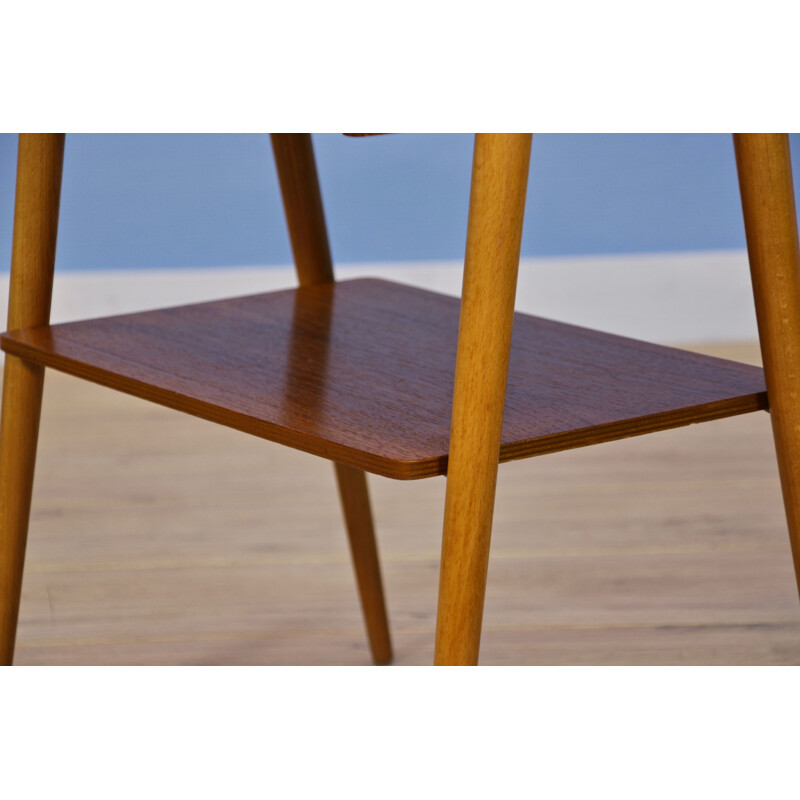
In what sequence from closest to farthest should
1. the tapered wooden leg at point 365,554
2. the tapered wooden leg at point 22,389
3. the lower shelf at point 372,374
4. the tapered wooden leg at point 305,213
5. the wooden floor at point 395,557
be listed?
the lower shelf at point 372,374 → the tapered wooden leg at point 22,389 → the tapered wooden leg at point 305,213 → the tapered wooden leg at point 365,554 → the wooden floor at point 395,557

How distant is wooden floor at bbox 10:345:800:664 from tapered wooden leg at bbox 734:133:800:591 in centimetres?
56

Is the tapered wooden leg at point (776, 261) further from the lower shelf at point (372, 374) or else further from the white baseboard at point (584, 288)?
the white baseboard at point (584, 288)

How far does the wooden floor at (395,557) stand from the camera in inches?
43.4

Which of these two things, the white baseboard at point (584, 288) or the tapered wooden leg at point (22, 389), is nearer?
the tapered wooden leg at point (22, 389)

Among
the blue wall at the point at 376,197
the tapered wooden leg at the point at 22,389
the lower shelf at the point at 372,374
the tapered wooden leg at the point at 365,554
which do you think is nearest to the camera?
the lower shelf at the point at 372,374

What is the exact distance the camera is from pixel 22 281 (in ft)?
2.35

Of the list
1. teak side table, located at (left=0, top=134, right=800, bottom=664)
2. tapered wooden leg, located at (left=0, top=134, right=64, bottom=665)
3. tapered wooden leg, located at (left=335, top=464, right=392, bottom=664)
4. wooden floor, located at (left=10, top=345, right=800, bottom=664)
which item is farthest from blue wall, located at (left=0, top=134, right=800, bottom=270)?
tapered wooden leg, located at (left=0, top=134, right=64, bottom=665)

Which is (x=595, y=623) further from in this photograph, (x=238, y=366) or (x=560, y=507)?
(x=238, y=366)

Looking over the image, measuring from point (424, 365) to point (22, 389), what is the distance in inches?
8.7

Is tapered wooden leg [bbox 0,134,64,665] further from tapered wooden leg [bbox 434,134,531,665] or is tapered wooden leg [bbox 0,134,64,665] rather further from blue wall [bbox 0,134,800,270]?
blue wall [bbox 0,134,800,270]

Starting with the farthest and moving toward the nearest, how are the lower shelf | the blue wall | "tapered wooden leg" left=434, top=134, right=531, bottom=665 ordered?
the blue wall, the lower shelf, "tapered wooden leg" left=434, top=134, right=531, bottom=665

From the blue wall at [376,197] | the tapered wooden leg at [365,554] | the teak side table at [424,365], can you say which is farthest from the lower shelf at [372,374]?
the blue wall at [376,197]

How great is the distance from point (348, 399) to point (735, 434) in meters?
1.30

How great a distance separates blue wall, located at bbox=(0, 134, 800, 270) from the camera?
2.40 m
